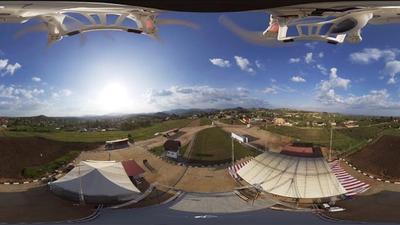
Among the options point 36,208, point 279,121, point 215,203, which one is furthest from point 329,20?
point 36,208

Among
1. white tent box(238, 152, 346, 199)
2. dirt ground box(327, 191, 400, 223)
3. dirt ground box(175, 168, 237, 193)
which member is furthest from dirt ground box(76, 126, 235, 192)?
dirt ground box(327, 191, 400, 223)

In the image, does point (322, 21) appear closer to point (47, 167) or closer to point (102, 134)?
point (102, 134)

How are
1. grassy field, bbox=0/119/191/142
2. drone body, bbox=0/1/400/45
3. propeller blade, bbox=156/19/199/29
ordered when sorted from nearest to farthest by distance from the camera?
drone body, bbox=0/1/400/45 < propeller blade, bbox=156/19/199/29 < grassy field, bbox=0/119/191/142

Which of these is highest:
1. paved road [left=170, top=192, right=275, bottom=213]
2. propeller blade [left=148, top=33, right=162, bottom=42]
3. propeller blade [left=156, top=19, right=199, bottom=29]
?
propeller blade [left=156, top=19, right=199, bottom=29]

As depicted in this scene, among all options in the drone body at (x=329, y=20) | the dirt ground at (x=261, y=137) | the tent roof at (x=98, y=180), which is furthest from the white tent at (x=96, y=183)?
the drone body at (x=329, y=20)

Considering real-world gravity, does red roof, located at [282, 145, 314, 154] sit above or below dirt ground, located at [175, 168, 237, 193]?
above

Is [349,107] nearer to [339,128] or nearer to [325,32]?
[339,128]

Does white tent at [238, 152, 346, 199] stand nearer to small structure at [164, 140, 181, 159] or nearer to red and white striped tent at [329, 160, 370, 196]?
red and white striped tent at [329, 160, 370, 196]
